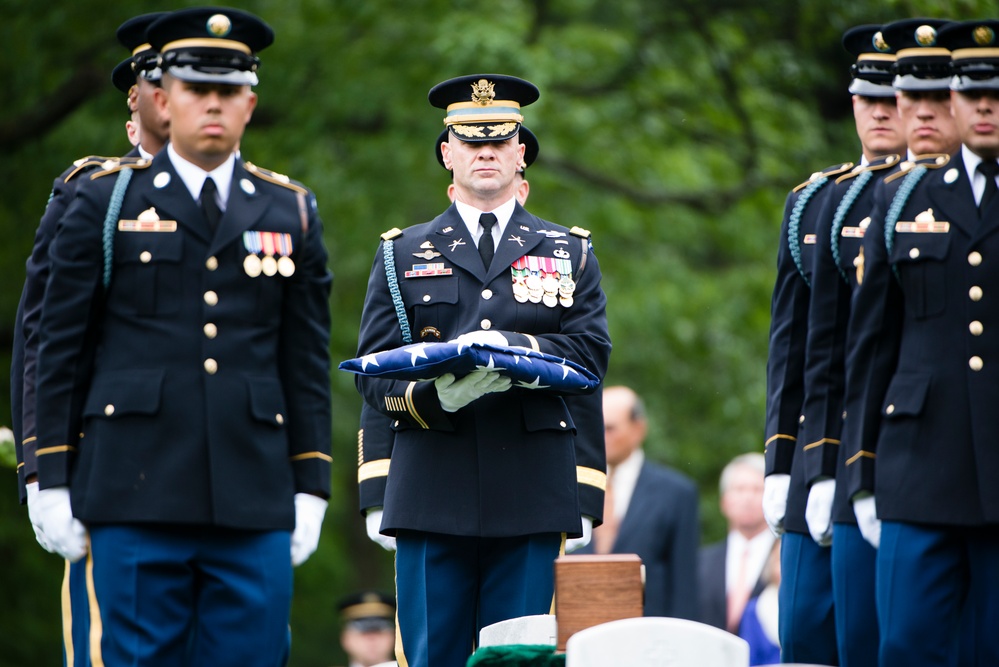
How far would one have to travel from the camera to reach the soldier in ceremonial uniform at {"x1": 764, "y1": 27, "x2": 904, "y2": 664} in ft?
23.8

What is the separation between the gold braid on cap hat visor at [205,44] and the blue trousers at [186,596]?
5.00 ft

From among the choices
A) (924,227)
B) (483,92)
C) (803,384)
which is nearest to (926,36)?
(924,227)

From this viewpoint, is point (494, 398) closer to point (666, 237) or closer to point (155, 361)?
point (155, 361)

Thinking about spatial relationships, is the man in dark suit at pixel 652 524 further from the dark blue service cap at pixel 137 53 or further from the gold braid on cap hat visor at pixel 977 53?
the gold braid on cap hat visor at pixel 977 53

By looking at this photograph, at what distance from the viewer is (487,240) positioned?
7.00m

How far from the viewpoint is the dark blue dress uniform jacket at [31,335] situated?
5926 mm

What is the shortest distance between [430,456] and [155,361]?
131cm

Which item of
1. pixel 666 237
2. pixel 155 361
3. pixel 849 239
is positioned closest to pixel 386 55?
pixel 666 237

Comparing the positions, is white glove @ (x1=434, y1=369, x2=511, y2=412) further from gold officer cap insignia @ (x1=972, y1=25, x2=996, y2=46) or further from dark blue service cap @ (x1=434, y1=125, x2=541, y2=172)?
gold officer cap insignia @ (x1=972, y1=25, x2=996, y2=46)

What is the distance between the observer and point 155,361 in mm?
5805

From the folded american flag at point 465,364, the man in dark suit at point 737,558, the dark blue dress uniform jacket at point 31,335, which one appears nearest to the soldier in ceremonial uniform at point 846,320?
the folded american flag at point 465,364

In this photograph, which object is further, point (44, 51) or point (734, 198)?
point (734, 198)

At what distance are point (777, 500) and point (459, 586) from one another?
4.98 ft

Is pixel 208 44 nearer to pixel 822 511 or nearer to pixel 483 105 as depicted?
pixel 483 105
